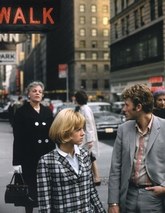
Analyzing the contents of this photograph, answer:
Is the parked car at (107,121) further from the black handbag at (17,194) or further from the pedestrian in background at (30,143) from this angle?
the black handbag at (17,194)

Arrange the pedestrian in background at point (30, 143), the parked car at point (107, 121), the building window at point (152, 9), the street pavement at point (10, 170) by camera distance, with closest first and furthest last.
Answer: the pedestrian in background at point (30, 143) → the street pavement at point (10, 170) → the parked car at point (107, 121) → the building window at point (152, 9)

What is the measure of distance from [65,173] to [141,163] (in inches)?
27.1

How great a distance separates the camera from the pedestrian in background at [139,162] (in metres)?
3.52

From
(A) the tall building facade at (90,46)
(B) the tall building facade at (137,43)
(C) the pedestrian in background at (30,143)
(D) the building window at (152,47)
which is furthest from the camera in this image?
(A) the tall building facade at (90,46)

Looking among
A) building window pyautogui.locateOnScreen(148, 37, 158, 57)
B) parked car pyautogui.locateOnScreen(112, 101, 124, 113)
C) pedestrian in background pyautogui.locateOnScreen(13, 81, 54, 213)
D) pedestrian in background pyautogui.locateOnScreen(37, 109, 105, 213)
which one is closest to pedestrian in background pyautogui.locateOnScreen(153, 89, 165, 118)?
pedestrian in background pyautogui.locateOnScreen(13, 81, 54, 213)

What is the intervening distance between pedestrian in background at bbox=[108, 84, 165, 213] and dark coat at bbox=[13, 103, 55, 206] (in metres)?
2.17

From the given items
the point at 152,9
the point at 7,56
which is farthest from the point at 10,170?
the point at 152,9

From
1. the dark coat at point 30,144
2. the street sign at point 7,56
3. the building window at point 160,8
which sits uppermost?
the building window at point 160,8

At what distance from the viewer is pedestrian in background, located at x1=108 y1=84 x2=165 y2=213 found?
11.6 feet

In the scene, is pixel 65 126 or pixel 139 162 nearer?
pixel 65 126

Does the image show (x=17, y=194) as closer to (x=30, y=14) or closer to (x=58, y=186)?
(x=58, y=186)

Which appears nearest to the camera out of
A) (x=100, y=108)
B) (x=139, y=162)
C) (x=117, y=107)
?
(x=139, y=162)

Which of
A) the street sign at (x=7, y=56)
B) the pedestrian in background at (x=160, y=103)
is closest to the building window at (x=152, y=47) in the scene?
the street sign at (x=7, y=56)

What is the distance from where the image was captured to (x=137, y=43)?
5209 cm
